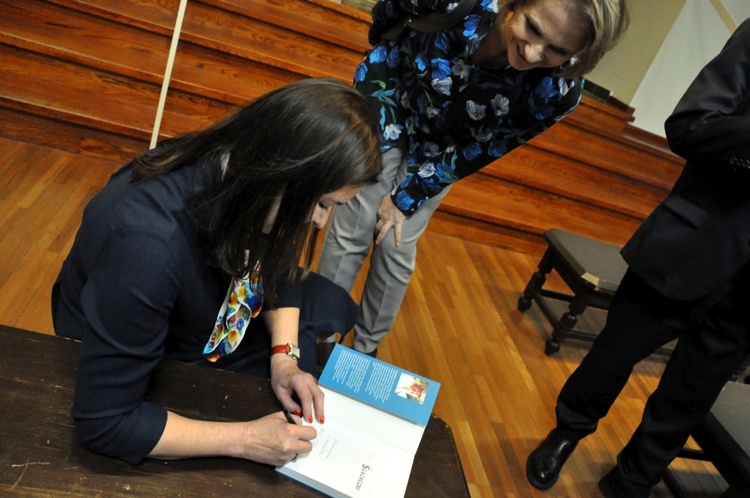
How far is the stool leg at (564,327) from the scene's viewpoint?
236 centimetres

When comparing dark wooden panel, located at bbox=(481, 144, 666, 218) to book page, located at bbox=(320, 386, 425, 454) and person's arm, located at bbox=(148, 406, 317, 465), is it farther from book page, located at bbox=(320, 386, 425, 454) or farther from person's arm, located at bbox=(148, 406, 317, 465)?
person's arm, located at bbox=(148, 406, 317, 465)

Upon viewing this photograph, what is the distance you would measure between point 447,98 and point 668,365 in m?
0.98

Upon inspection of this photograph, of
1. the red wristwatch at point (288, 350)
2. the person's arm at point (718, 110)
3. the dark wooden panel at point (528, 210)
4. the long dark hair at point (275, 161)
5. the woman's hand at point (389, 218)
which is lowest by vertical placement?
the dark wooden panel at point (528, 210)

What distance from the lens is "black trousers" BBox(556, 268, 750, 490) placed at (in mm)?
1488

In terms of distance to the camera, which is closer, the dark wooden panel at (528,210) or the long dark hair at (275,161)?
the long dark hair at (275,161)

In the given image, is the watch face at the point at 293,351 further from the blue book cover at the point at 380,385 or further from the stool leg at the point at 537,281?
the stool leg at the point at 537,281

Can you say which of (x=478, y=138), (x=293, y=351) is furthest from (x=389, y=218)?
(x=293, y=351)

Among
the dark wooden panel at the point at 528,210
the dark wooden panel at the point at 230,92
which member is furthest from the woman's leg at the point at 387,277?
the dark wooden panel at the point at 528,210

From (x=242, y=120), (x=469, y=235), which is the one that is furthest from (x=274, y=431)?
(x=469, y=235)

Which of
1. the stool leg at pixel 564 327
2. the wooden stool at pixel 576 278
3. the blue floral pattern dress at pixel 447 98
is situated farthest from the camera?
the stool leg at pixel 564 327

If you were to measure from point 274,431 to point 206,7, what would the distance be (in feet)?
9.50

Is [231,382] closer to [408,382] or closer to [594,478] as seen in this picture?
[408,382]

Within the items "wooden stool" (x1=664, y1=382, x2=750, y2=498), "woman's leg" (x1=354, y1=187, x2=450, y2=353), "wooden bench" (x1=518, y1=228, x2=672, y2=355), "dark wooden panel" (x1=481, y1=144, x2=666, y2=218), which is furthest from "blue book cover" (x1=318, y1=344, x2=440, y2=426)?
"dark wooden panel" (x1=481, y1=144, x2=666, y2=218)

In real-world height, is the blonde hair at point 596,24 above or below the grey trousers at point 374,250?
above
